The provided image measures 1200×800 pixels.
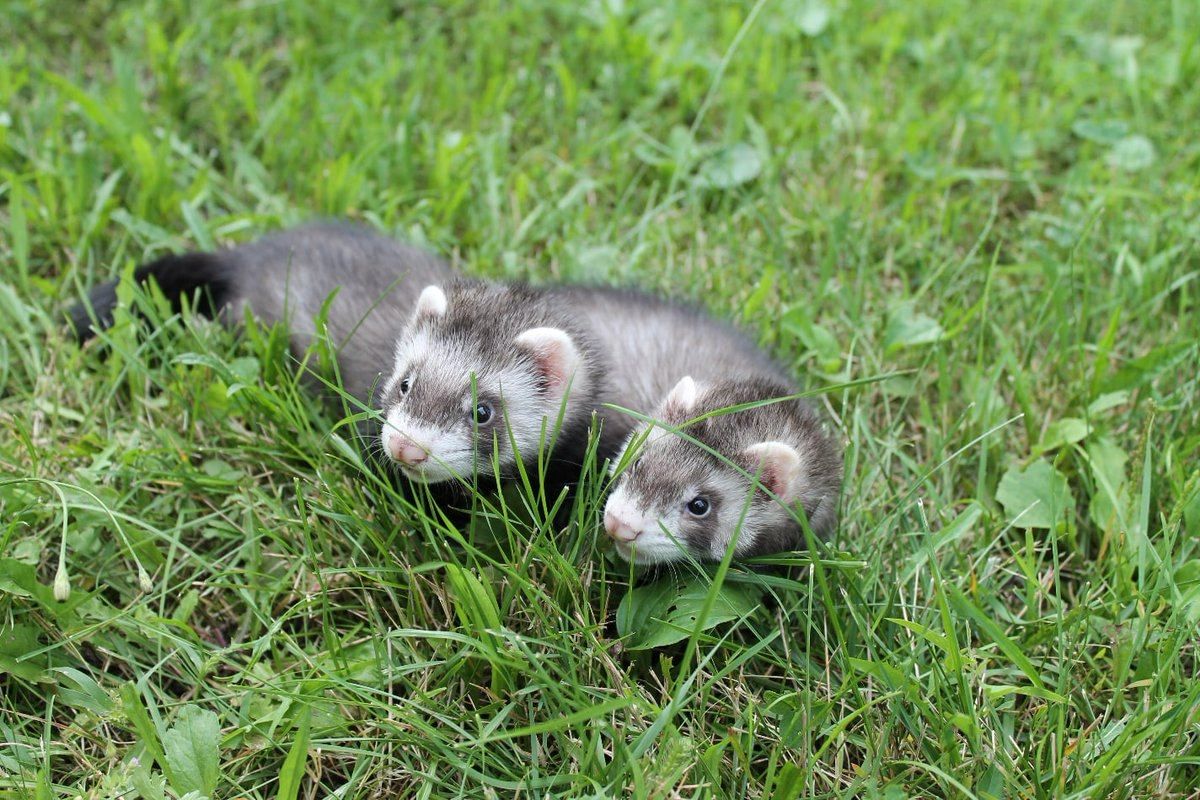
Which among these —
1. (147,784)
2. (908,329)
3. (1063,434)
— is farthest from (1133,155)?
(147,784)

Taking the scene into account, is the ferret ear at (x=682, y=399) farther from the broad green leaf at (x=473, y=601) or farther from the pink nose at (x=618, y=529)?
the broad green leaf at (x=473, y=601)

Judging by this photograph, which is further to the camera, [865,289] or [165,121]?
[165,121]

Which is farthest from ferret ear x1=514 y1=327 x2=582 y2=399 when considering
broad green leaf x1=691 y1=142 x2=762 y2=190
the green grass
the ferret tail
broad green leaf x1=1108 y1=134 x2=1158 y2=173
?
broad green leaf x1=1108 y1=134 x2=1158 y2=173

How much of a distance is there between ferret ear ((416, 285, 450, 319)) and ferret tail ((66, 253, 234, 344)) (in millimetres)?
1092

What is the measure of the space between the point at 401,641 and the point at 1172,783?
235 cm

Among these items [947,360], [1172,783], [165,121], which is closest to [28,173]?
[165,121]

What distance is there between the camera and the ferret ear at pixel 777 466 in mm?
3637

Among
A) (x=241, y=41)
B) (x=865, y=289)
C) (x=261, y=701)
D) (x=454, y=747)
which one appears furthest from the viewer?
(x=241, y=41)

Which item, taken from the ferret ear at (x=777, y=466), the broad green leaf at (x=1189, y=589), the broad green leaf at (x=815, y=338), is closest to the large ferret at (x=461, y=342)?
the broad green leaf at (x=815, y=338)

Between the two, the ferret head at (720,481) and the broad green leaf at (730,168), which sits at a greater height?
the broad green leaf at (730,168)

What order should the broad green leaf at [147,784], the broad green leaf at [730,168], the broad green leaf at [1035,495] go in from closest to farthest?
the broad green leaf at [147,784] < the broad green leaf at [1035,495] < the broad green leaf at [730,168]

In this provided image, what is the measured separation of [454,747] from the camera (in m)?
3.07

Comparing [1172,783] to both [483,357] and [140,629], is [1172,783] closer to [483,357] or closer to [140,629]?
[483,357]

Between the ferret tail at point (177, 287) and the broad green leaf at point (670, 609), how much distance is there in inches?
90.9
